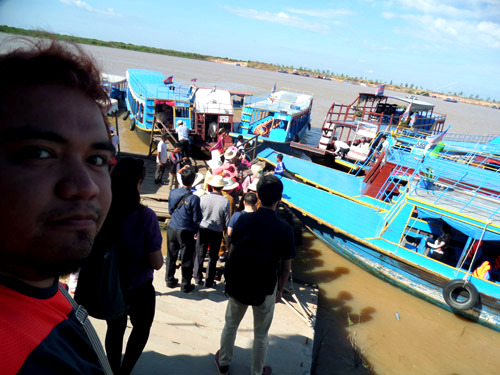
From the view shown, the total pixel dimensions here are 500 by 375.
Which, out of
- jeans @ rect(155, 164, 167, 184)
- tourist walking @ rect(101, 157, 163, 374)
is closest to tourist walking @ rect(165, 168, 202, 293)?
tourist walking @ rect(101, 157, 163, 374)

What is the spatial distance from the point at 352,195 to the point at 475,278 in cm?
387

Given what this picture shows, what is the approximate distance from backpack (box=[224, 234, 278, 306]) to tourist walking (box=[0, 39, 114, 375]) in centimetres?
169

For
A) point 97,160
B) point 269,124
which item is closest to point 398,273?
point 97,160

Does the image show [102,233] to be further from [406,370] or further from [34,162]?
[406,370]

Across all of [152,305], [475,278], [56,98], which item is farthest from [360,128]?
[56,98]

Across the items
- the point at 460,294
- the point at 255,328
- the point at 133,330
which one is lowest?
the point at 460,294

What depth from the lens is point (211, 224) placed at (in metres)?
4.18

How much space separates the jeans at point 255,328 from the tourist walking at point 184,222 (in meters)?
1.41

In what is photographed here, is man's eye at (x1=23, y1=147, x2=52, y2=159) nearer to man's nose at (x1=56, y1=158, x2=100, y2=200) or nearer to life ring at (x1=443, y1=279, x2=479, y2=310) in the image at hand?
man's nose at (x1=56, y1=158, x2=100, y2=200)

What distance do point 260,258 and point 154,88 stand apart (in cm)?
1407

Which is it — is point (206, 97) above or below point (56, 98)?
below

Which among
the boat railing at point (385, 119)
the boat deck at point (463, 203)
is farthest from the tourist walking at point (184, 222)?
the boat railing at point (385, 119)

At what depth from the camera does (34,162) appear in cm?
70

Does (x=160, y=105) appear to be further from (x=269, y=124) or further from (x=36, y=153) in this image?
(x=36, y=153)
